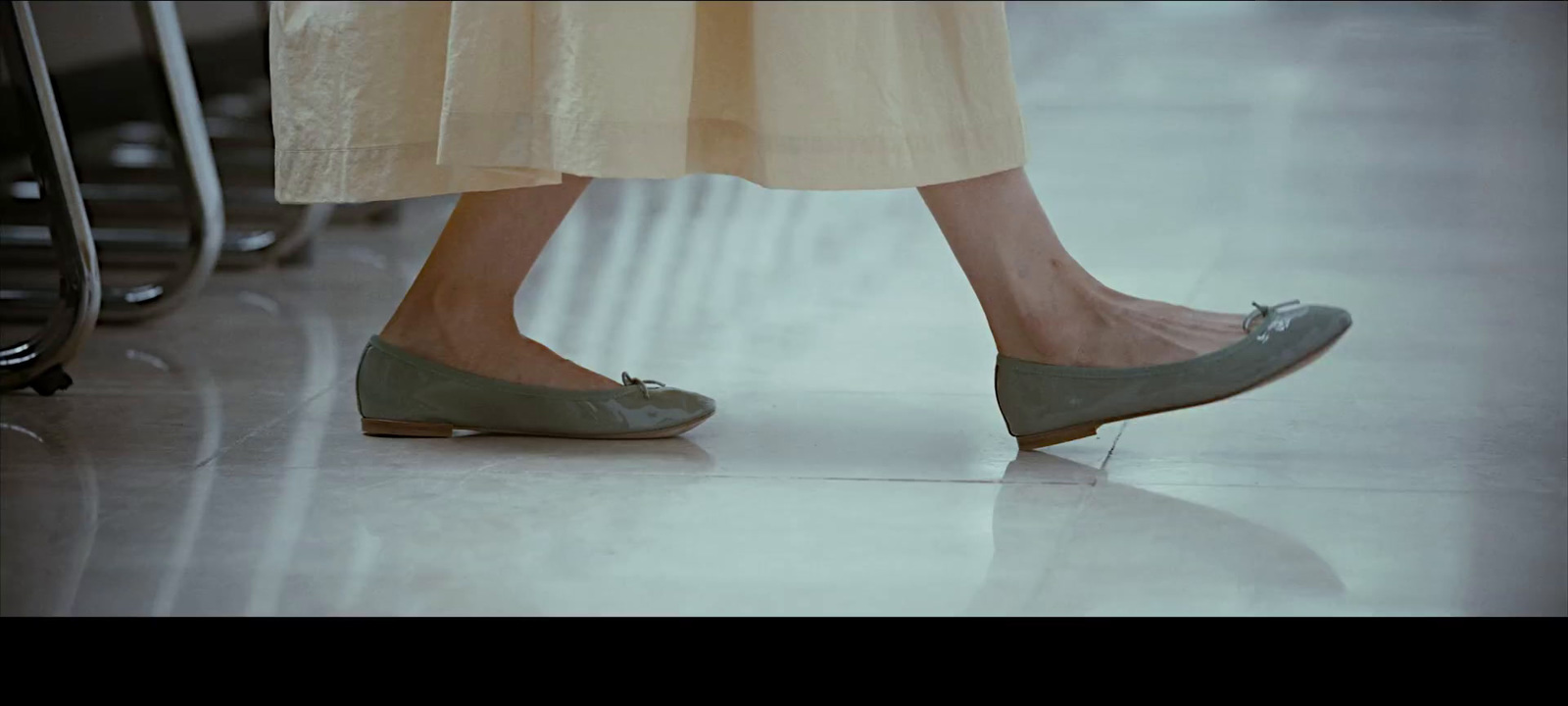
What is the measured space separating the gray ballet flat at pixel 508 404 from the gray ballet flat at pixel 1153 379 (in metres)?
0.20

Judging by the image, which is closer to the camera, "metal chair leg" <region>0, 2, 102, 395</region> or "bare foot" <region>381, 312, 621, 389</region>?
"bare foot" <region>381, 312, 621, 389</region>

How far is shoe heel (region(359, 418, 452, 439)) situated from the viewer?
1011mm

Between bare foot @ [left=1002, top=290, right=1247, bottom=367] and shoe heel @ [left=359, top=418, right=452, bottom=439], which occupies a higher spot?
bare foot @ [left=1002, top=290, right=1247, bottom=367]

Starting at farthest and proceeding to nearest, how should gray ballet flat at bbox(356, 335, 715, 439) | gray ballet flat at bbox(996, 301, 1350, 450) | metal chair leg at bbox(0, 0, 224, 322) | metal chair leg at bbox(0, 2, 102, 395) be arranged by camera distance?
metal chair leg at bbox(0, 0, 224, 322) < metal chair leg at bbox(0, 2, 102, 395) < gray ballet flat at bbox(356, 335, 715, 439) < gray ballet flat at bbox(996, 301, 1350, 450)

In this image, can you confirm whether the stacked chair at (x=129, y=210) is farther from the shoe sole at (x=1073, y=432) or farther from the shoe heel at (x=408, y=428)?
the shoe sole at (x=1073, y=432)

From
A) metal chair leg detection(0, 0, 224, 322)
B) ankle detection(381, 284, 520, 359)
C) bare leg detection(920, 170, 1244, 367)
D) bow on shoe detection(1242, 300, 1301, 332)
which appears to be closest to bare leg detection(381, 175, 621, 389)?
ankle detection(381, 284, 520, 359)

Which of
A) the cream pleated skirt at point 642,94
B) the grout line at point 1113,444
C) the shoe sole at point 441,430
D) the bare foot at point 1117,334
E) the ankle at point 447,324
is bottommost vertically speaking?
the grout line at point 1113,444

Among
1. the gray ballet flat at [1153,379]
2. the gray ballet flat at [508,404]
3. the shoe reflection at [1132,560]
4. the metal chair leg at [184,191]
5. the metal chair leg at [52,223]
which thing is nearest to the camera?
the shoe reflection at [1132,560]

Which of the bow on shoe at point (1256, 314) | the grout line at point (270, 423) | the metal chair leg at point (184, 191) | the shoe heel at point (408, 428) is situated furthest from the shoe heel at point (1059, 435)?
the metal chair leg at point (184, 191)

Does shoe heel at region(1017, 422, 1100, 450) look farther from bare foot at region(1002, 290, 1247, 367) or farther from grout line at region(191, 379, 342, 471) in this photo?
grout line at region(191, 379, 342, 471)

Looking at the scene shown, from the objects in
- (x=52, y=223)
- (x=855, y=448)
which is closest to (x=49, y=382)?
(x=52, y=223)

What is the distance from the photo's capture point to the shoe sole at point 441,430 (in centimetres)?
100

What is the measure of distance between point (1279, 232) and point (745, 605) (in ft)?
3.82

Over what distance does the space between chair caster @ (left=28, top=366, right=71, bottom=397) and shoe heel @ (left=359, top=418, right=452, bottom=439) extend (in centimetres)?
30
